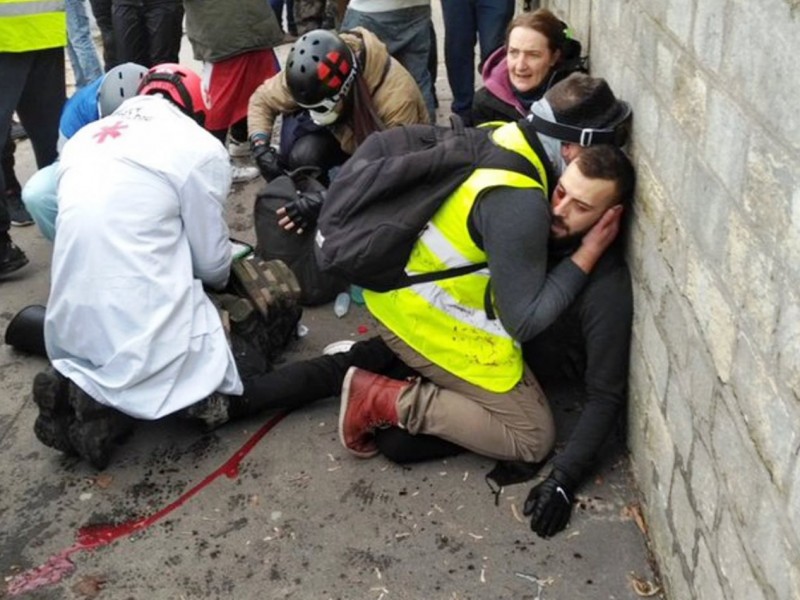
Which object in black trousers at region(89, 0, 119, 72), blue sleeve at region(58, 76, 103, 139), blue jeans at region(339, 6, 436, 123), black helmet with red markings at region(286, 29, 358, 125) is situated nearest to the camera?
black helmet with red markings at region(286, 29, 358, 125)

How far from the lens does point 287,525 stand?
3293 mm

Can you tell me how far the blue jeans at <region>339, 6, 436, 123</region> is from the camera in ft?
18.3

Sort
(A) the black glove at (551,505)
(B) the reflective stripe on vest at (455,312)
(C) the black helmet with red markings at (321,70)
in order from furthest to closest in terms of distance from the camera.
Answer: (C) the black helmet with red markings at (321,70) → (B) the reflective stripe on vest at (455,312) → (A) the black glove at (551,505)

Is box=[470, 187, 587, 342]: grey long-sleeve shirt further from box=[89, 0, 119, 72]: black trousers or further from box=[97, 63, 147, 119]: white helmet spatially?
box=[89, 0, 119, 72]: black trousers

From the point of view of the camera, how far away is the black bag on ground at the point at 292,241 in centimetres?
451

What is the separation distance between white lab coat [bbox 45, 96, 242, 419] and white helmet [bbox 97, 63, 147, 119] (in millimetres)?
563

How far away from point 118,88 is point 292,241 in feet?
3.39

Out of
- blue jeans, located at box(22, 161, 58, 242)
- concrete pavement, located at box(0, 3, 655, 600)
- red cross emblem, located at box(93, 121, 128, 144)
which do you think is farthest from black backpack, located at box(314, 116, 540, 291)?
blue jeans, located at box(22, 161, 58, 242)

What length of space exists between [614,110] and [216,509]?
195 cm

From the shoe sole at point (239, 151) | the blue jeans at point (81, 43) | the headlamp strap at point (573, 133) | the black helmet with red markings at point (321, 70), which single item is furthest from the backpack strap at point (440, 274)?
the blue jeans at point (81, 43)

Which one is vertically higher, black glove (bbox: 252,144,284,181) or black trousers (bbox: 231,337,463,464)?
black glove (bbox: 252,144,284,181)

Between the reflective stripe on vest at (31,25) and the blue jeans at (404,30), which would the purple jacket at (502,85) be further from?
the reflective stripe on vest at (31,25)

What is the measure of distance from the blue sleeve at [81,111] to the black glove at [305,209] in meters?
1.00

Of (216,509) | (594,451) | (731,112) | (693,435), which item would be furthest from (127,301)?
(731,112)
